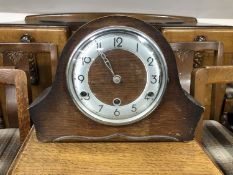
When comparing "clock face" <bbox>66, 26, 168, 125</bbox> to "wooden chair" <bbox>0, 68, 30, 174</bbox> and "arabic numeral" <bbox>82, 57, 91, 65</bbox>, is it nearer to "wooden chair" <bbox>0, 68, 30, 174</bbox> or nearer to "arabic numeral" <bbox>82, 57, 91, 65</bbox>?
"arabic numeral" <bbox>82, 57, 91, 65</bbox>

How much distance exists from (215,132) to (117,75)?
0.62m

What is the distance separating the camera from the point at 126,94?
0.71 meters

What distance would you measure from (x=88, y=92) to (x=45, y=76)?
3.14 feet

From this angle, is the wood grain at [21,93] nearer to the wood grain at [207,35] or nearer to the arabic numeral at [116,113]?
the arabic numeral at [116,113]

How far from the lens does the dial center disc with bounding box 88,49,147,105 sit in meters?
0.70

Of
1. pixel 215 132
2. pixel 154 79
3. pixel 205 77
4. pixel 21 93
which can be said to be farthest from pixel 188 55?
pixel 21 93

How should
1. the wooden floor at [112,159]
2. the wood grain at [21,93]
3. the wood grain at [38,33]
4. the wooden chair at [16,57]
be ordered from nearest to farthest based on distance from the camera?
the wooden floor at [112,159]
the wood grain at [21,93]
the wooden chair at [16,57]
the wood grain at [38,33]

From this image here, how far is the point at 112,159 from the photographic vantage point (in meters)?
0.64

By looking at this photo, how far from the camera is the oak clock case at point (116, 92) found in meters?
0.69

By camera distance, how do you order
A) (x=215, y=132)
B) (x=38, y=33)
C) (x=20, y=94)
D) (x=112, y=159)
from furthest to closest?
(x=38, y=33)
(x=215, y=132)
(x=20, y=94)
(x=112, y=159)

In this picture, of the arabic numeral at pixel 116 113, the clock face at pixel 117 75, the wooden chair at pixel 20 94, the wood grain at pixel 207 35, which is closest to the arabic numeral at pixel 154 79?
the clock face at pixel 117 75

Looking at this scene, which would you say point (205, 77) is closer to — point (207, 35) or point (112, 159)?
point (112, 159)

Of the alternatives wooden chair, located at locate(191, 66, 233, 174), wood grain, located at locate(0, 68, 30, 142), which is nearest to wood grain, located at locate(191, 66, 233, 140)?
wooden chair, located at locate(191, 66, 233, 174)

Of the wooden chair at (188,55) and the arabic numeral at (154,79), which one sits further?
the wooden chair at (188,55)
